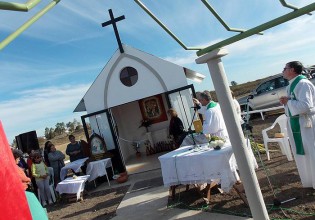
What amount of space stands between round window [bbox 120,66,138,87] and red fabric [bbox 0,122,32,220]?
36.5 ft

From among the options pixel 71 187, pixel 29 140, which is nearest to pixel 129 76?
pixel 71 187

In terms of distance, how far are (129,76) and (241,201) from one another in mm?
7336

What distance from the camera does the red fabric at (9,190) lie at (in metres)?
1.01

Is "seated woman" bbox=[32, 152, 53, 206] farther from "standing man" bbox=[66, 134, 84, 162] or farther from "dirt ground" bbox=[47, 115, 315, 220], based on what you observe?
"standing man" bbox=[66, 134, 84, 162]

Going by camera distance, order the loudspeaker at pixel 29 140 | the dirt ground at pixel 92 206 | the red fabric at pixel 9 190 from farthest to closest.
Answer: the loudspeaker at pixel 29 140 → the dirt ground at pixel 92 206 → the red fabric at pixel 9 190

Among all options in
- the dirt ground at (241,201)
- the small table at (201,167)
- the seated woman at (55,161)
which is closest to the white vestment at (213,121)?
the small table at (201,167)

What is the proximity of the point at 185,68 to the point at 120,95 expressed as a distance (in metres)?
→ 2.53

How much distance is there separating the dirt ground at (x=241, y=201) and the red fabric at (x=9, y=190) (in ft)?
14.7

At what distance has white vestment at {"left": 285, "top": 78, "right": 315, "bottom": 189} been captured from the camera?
5.14 meters

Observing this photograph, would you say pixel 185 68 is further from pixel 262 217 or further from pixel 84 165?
pixel 262 217

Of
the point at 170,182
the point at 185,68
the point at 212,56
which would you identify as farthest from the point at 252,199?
the point at 185,68

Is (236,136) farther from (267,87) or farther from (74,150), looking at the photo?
(267,87)

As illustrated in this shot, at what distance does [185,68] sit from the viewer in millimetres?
11969

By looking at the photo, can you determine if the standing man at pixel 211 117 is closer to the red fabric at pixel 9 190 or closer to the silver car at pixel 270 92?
the red fabric at pixel 9 190
